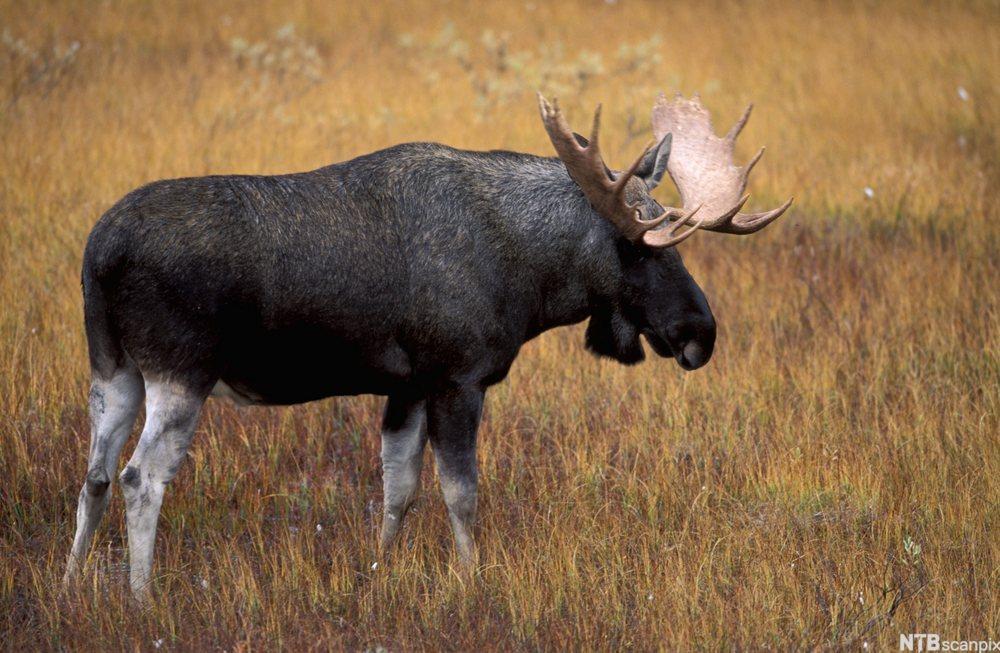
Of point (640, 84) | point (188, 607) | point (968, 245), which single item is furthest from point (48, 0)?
point (188, 607)

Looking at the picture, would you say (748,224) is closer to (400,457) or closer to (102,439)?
(400,457)

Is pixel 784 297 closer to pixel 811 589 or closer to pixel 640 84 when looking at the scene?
pixel 811 589

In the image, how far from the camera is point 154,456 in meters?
4.19

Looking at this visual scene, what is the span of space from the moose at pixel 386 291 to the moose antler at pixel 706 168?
0.02 m

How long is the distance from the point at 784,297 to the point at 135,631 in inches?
198

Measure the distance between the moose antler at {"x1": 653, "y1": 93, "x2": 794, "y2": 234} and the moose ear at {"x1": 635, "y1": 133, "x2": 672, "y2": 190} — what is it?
6.1 inches

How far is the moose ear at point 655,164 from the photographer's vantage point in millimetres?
4977

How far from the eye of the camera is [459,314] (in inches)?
179

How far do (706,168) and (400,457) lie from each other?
73.8 inches

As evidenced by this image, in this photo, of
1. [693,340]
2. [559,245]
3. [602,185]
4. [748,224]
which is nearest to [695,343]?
[693,340]

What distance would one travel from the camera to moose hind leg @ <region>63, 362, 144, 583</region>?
4352 mm

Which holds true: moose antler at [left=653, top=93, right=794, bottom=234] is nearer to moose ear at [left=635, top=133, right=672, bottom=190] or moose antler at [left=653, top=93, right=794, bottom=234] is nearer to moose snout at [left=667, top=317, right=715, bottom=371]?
moose ear at [left=635, top=133, right=672, bottom=190]

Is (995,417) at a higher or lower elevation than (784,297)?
lower

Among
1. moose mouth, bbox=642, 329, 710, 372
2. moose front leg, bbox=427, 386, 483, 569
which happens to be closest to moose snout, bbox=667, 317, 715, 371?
moose mouth, bbox=642, 329, 710, 372
